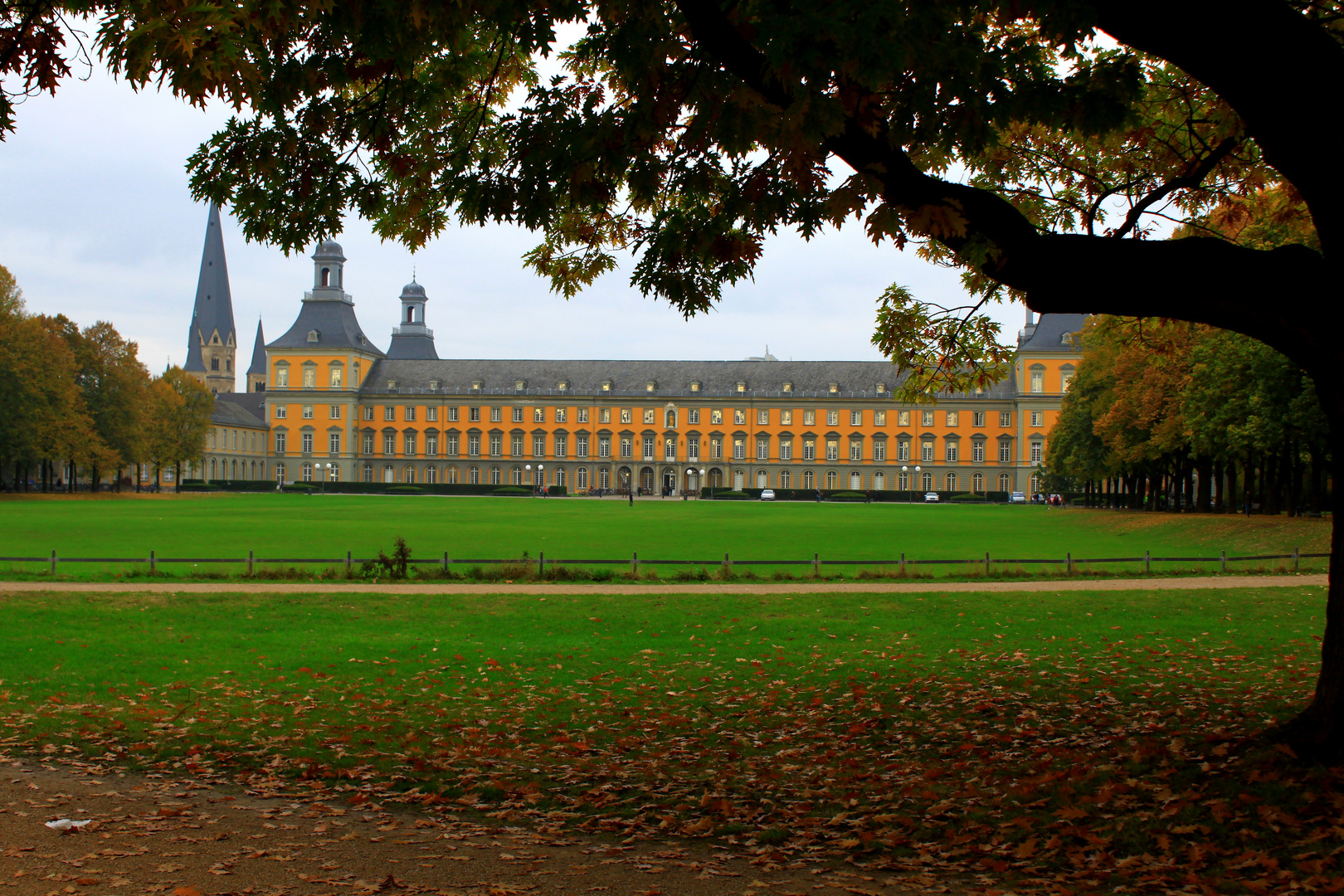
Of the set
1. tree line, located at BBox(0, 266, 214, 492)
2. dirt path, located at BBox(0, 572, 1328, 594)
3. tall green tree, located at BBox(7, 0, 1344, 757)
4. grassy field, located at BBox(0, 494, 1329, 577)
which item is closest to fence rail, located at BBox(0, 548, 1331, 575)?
grassy field, located at BBox(0, 494, 1329, 577)

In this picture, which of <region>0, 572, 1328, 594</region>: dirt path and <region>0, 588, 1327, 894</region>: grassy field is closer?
<region>0, 588, 1327, 894</region>: grassy field

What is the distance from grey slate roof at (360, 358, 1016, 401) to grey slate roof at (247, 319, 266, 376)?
3835 centimetres

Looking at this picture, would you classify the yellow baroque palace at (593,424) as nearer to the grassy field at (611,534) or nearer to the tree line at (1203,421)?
the tree line at (1203,421)

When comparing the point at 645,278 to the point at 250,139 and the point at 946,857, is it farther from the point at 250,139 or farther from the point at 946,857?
the point at 946,857

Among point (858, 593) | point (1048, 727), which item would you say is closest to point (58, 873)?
point (1048, 727)

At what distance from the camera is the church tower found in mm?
123375

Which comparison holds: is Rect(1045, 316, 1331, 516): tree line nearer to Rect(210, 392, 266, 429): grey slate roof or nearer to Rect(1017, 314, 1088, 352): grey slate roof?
Rect(1017, 314, 1088, 352): grey slate roof

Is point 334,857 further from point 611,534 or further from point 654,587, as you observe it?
point 611,534

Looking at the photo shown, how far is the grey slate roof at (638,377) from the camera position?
9350cm

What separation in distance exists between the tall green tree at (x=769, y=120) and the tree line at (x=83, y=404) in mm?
55063

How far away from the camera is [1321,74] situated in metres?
5.10

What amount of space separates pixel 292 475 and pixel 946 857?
98.3 metres

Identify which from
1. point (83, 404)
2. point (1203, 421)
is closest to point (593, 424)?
point (83, 404)

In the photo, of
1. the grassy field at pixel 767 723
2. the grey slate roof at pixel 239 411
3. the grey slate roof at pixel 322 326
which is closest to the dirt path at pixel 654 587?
the grassy field at pixel 767 723
